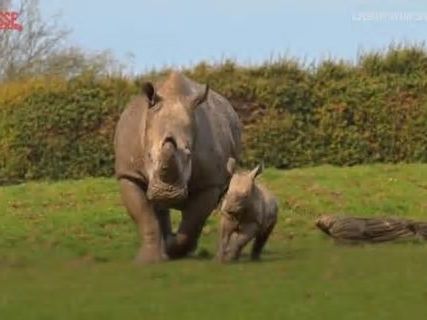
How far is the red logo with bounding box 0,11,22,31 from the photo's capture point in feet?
142

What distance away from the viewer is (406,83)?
1077 inches

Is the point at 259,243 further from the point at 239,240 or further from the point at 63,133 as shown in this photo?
the point at 63,133

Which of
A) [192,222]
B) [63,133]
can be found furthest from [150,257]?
[63,133]

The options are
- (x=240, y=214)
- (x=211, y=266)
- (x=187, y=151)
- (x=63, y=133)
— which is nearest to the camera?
(x=211, y=266)

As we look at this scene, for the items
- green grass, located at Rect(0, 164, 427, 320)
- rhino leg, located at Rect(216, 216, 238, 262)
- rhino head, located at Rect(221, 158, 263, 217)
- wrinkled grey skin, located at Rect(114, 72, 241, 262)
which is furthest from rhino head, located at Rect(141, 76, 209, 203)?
green grass, located at Rect(0, 164, 427, 320)

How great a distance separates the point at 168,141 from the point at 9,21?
31794 millimetres

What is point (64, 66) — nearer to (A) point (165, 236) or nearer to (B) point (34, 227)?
(B) point (34, 227)

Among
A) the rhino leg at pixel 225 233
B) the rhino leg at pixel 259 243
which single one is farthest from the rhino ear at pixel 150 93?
the rhino leg at pixel 259 243

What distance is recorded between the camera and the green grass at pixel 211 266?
966 cm

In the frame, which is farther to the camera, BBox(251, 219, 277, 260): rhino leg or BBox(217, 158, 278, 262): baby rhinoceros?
BBox(251, 219, 277, 260): rhino leg

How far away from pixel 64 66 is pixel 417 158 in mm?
17808

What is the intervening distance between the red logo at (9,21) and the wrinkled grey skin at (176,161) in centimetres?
2993

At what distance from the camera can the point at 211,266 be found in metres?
12.8

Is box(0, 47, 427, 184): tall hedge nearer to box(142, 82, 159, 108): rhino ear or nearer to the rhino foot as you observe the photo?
the rhino foot
